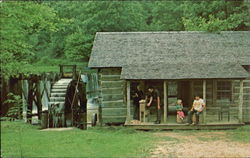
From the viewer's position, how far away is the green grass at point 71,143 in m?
14.1

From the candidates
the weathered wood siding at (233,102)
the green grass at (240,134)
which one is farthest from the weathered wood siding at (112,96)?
the green grass at (240,134)

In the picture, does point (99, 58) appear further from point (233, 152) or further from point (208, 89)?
point (233, 152)

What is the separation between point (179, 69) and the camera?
21453 millimetres

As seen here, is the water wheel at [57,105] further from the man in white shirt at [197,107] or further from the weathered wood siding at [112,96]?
the man in white shirt at [197,107]

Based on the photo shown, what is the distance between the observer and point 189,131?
20.3 meters

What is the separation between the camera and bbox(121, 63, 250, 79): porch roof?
67.8 feet

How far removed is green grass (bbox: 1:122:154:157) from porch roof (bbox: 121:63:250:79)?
3.13 m

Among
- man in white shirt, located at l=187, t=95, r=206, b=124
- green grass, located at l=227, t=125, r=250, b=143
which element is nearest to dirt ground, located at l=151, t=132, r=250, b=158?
green grass, located at l=227, t=125, r=250, b=143

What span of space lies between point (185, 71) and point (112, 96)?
422cm

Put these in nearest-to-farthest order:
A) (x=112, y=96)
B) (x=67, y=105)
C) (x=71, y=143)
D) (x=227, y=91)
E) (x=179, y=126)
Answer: (x=71, y=143) < (x=179, y=126) < (x=112, y=96) < (x=227, y=91) < (x=67, y=105)

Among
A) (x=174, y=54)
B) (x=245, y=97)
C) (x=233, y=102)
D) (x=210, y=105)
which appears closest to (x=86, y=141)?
(x=174, y=54)

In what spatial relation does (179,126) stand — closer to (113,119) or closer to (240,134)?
(240,134)

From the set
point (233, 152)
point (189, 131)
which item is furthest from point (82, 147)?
point (189, 131)

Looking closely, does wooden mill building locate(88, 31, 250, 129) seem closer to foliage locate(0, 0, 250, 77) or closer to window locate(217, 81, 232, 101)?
window locate(217, 81, 232, 101)
